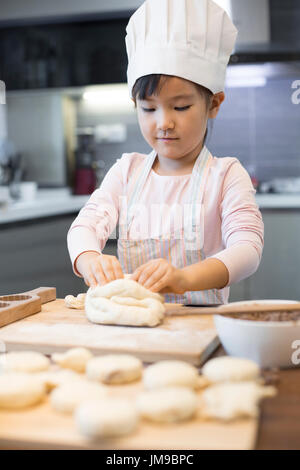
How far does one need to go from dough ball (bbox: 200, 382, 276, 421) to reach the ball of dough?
3.6 inches

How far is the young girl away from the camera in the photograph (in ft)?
3.58

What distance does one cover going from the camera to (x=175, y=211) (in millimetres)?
1318

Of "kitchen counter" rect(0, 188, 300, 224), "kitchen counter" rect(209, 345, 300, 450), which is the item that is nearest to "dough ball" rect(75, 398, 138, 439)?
"kitchen counter" rect(209, 345, 300, 450)

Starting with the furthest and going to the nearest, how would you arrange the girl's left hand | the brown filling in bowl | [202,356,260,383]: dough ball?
1. the girl's left hand
2. the brown filling in bowl
3. [202,356,260,383]: dough ball

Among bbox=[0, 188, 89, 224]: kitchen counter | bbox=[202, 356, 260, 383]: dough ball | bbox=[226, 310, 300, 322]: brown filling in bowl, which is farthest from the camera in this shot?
bbox=[0, 188, 89, 224]: kitchen counter

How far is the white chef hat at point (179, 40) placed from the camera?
1162 millimetres

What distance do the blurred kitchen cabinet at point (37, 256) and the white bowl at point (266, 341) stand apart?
175 centimetres

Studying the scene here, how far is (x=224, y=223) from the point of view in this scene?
124 centimetres

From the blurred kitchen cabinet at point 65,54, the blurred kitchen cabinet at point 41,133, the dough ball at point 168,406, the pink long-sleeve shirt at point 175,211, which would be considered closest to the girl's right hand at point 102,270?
the pink long-sleeve shirt at point 175,211

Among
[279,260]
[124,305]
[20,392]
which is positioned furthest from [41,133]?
[20,392]

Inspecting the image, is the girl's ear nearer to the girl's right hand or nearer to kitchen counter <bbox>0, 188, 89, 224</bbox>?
the girl's right hand

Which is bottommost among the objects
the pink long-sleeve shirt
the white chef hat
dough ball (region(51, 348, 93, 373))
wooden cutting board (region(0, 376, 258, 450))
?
wooden cutting board (region(0, 376, 258, 450))
